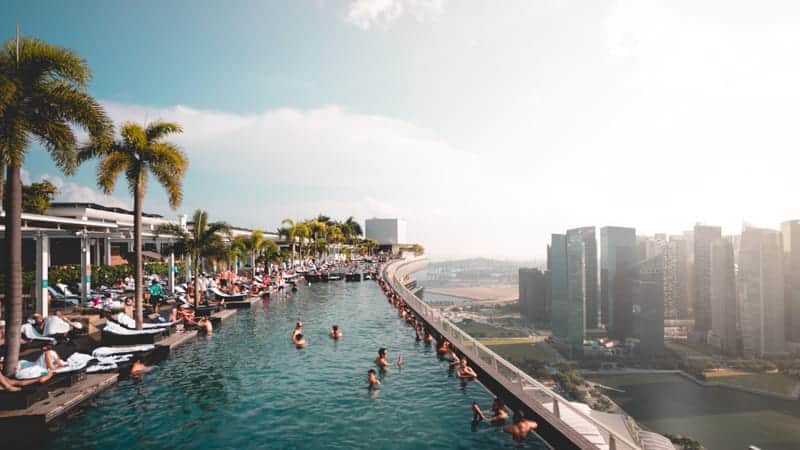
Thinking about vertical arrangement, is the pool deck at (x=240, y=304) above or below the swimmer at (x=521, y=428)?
above

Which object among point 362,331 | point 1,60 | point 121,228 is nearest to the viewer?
point 1,60

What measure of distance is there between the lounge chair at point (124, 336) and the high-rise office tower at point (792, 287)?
177720 millimetres

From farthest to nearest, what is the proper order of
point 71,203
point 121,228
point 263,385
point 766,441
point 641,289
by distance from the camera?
point 641,289
point 766,441
point 71,203
point 121,228
point 263,385

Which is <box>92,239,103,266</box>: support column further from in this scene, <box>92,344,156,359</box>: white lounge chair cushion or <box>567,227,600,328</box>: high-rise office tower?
<box>567,227,600,328</box>: high-rise office tower

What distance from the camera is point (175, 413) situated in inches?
437

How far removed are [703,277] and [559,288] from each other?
1912 inches

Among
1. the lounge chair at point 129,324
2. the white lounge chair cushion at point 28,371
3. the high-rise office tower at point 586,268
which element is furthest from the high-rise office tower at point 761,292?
the white lounge chair cushion at point 28,371

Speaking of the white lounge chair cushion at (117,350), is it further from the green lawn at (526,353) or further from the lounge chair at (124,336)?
the green lawn at (526,353)

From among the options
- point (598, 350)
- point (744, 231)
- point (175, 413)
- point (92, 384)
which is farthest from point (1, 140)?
point (744, 231)

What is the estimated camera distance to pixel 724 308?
138 m

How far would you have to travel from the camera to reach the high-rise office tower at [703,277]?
481 feet

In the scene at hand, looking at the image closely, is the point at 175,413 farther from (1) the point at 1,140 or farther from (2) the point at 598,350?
(2) the point at 598,350

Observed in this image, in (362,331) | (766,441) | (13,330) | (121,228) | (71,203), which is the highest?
(71,203)

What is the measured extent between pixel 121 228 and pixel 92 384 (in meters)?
15.0
